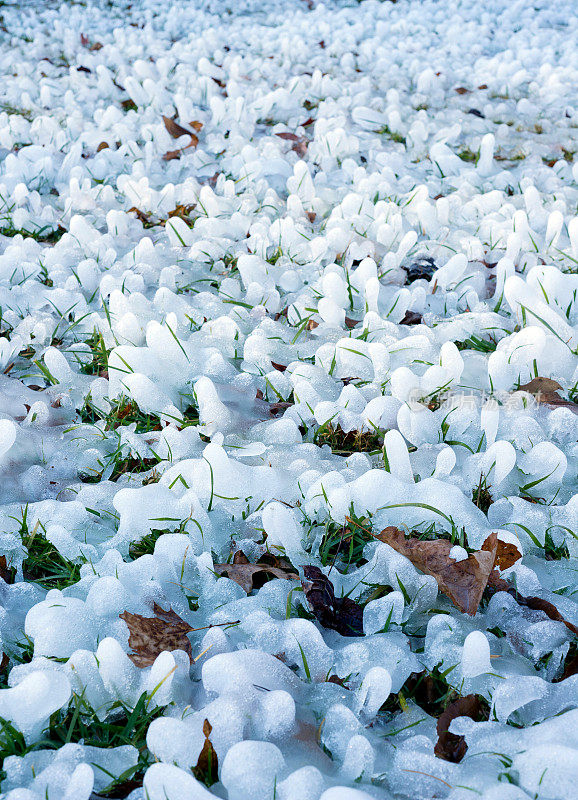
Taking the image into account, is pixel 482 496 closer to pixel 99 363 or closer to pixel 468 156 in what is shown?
pixel 99 363

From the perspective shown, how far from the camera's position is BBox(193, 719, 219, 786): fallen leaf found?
93cm

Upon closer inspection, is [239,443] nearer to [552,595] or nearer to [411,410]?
[411,410]

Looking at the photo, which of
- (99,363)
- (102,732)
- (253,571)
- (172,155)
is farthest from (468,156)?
(102,732)

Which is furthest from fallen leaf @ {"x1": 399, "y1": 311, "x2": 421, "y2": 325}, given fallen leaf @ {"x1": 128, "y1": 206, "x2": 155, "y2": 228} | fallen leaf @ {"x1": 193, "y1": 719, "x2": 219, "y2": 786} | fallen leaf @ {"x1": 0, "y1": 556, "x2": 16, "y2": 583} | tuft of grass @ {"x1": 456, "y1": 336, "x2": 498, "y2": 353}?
fallen leaf @ {"x1": 193, "y1": 719, "x2": 219, "y2": 786}

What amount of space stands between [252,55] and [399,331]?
11.3 ft

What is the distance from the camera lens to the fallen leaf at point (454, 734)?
0.96 meters

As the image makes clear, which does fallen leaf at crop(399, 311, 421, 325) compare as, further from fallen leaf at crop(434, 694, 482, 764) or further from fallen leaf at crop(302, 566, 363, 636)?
fallen leaf at crop(434, 694, 482, 764)

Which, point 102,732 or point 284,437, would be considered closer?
point 102,732

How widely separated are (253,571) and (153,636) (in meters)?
0.21

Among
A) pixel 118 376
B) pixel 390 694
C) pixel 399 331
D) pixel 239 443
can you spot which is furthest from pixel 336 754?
pixel 399 331

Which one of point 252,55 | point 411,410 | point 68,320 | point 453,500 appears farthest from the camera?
point 252,55

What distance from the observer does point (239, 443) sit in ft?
5.10

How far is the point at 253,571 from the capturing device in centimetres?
125

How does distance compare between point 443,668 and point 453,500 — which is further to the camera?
point 453,500
